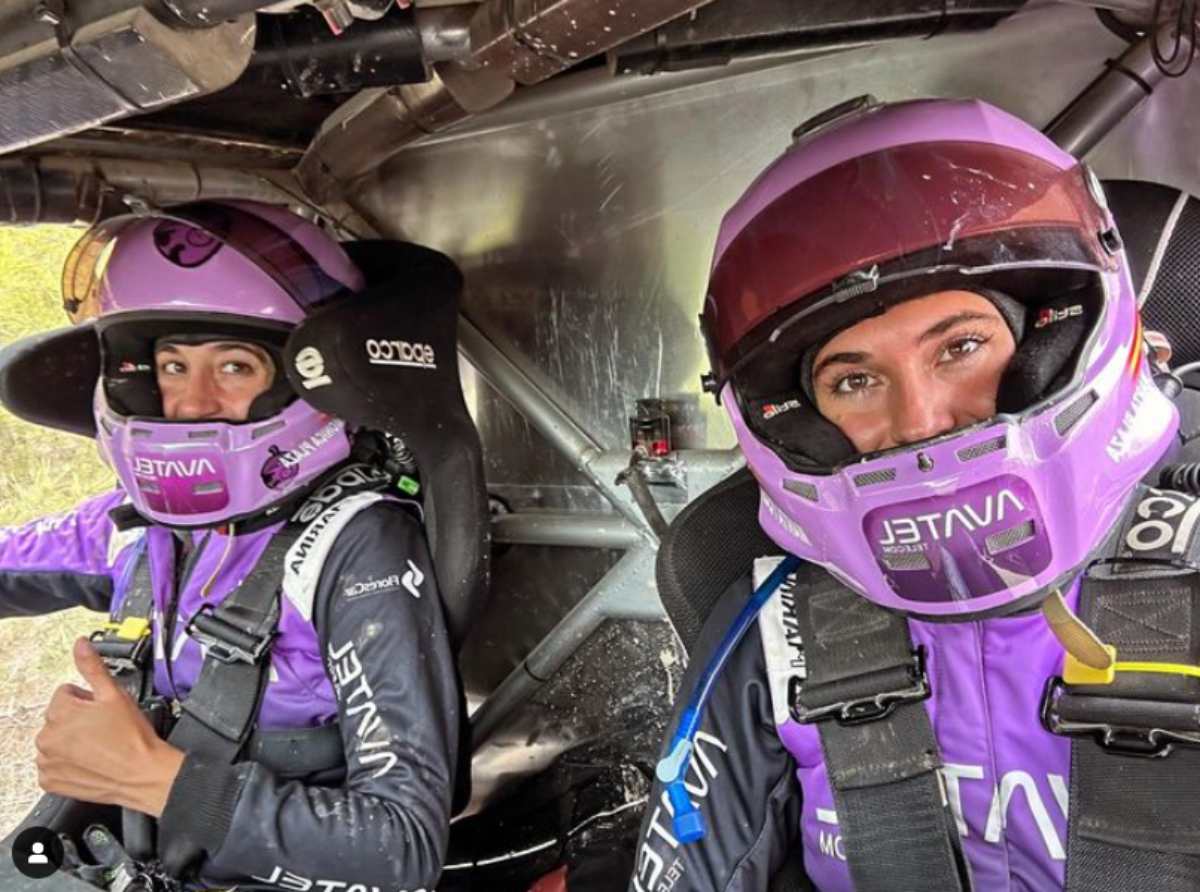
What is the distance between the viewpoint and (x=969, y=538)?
0.79 metres

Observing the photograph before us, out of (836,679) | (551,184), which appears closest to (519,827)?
(836,679)

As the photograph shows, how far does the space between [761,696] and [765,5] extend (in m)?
0.73

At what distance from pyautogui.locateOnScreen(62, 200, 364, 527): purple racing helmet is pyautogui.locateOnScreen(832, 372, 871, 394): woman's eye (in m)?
0.78

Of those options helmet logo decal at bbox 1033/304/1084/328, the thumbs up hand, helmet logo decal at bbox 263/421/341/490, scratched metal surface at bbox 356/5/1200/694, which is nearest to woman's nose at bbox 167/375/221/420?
helmet logo decal at bbox 263/421/341/490

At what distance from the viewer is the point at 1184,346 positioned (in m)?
1.04

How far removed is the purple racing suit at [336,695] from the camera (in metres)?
1.17

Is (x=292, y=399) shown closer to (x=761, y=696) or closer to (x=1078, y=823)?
(x=761, y=696)

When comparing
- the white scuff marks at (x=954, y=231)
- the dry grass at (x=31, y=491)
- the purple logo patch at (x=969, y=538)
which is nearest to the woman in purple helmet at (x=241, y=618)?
the purple logo patch at (x=969, y=538)

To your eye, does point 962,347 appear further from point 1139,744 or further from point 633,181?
point 633,181

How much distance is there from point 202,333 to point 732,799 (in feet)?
3.08

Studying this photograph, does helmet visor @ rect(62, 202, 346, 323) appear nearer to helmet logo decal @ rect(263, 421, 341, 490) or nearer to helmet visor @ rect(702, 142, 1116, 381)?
Answer: helmet logo decal @ rect(263, 421, 341, 490)

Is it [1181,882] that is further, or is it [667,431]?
[667,431]

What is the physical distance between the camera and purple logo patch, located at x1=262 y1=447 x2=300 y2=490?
55.1 inches

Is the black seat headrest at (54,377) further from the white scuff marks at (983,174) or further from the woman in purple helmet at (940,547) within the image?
the white scuff marks at (983,174)
